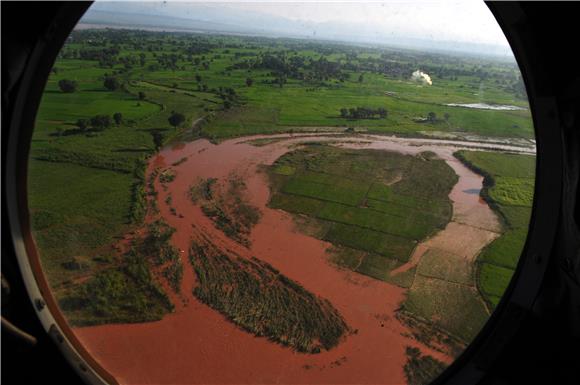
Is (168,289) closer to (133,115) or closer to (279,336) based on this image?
(279,336)

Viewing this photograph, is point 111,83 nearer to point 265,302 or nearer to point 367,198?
point 367,198

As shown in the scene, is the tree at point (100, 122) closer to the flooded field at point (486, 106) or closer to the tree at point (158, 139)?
the tree at point (158, 139)

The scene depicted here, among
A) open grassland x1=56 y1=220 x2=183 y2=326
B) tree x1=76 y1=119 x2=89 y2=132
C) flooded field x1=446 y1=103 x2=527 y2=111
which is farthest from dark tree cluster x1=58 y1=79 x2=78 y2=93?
flooded field x1=446 y1=103 x2=527 y2=111

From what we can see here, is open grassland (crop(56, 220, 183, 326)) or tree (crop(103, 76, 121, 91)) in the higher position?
tree (crop(103, 76, 121, 91))

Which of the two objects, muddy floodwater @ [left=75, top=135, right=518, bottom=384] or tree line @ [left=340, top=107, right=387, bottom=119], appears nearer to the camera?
muddy floodwater @ [left=75, top=135, right=518, bottom=384]

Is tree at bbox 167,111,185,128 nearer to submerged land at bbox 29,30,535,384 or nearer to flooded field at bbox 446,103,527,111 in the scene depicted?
submerged land at bbox 29,30,535,384

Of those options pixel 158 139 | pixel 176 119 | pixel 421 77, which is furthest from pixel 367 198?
pixel 421 77

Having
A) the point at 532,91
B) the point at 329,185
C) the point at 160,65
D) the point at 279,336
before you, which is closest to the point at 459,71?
the point at 329,185
